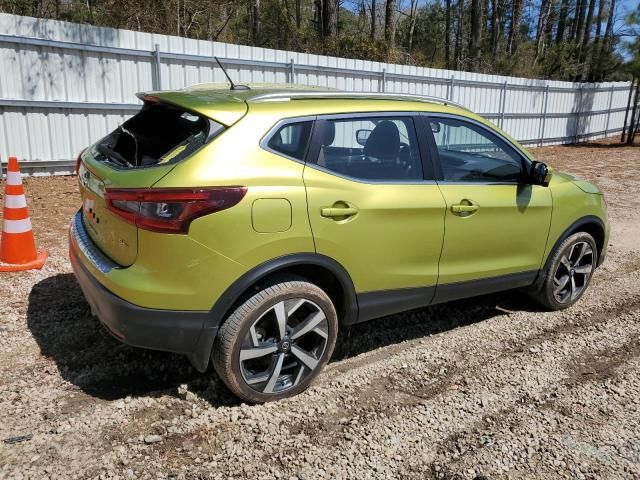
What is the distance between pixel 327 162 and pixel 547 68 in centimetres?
2710

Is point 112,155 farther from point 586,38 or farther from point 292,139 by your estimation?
point 586,38

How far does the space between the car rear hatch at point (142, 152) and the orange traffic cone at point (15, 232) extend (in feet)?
5.73

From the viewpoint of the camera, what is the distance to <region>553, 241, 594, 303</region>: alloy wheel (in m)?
4.71

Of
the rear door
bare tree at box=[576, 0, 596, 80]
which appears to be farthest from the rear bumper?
bare tree at box=[576, 0, 596, 80]

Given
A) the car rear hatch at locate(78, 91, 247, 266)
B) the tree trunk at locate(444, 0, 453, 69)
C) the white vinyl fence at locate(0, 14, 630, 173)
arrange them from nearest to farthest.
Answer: the car rear hatch at locate(78, 91, 247, 266) → the white vinyl fence at locate(0, 14, 630, 173) → the tree trunk at locate(444, 0, 453, 69)

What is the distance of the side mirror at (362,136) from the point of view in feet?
11.9

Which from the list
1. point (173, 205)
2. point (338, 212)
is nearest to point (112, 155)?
point (173, 205)

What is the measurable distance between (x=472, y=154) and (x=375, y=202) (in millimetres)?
1322

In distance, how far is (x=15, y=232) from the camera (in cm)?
498

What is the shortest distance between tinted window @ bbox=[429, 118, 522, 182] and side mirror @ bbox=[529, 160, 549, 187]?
0.31 ft

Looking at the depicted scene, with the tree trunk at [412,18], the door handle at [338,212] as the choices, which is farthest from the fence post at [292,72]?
the tree trunk at [412,18]

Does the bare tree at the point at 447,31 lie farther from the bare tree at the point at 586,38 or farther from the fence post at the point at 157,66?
the fence post at the point at 157,66

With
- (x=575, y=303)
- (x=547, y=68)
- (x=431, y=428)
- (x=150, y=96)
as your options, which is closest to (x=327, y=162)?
(x=150, y=96)

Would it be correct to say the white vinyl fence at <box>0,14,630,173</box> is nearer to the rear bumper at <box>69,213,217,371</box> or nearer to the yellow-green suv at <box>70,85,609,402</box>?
the yellow-green suv at <box>70,85,609,402</box>
